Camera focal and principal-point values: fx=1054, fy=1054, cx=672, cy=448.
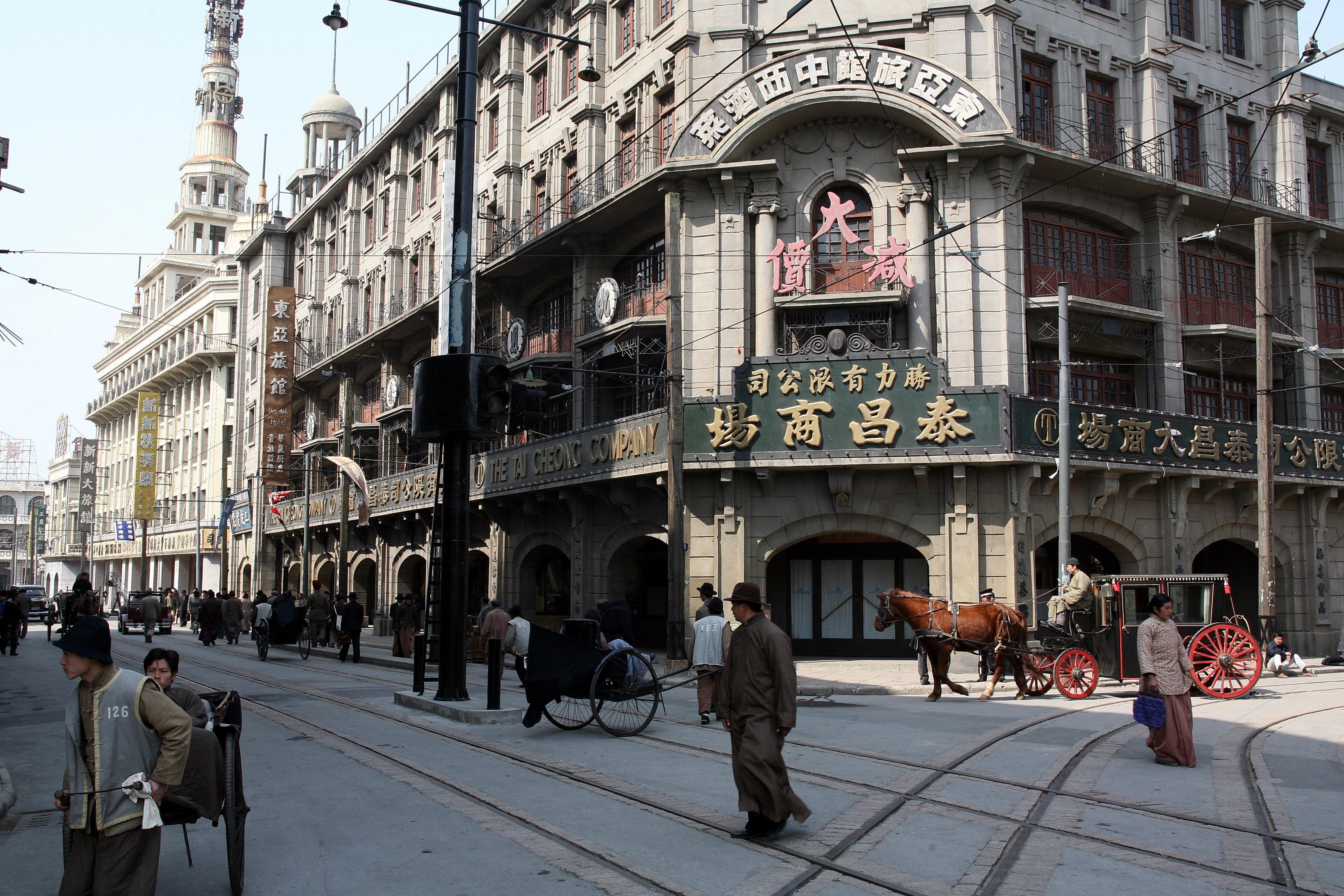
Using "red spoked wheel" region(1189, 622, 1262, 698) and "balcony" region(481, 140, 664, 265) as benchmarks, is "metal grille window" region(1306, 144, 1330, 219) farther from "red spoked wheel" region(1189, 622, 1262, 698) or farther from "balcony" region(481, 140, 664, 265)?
"red spoked wheel" region(1189, 622, 1262, 698)

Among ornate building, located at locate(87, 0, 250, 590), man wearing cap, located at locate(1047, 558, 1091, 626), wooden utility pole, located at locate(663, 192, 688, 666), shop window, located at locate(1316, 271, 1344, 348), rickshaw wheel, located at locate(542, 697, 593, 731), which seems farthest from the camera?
ornate building, located at locate(87, 0, 250, 590)

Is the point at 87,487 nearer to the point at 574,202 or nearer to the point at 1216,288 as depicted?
the point at 574,202

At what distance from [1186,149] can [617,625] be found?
21.5 metres

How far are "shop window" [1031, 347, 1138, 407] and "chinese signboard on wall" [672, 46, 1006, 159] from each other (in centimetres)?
530

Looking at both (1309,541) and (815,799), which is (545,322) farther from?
(815,799)

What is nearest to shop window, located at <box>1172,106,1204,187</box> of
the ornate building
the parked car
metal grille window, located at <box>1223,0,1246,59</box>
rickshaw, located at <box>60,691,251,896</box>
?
metal grille window, located at <box>1223,0,1246,59</box>

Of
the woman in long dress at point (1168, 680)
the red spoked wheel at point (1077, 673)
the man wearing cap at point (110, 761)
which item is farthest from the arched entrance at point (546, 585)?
the man wearing cap at point (110, 761)

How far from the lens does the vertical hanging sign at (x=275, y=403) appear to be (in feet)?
163

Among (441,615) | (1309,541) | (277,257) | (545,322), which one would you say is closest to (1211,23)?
(1309,541)

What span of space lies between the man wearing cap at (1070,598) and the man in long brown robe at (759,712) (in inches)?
431

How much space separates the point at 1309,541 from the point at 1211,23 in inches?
533

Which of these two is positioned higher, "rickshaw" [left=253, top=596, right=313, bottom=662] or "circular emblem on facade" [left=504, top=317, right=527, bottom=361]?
"circular emblem on facade" [left=504, top=317, right=527, bottom=361]

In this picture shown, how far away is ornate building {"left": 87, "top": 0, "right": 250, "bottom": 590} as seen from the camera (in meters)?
61.3

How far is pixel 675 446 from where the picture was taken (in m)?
21.2
